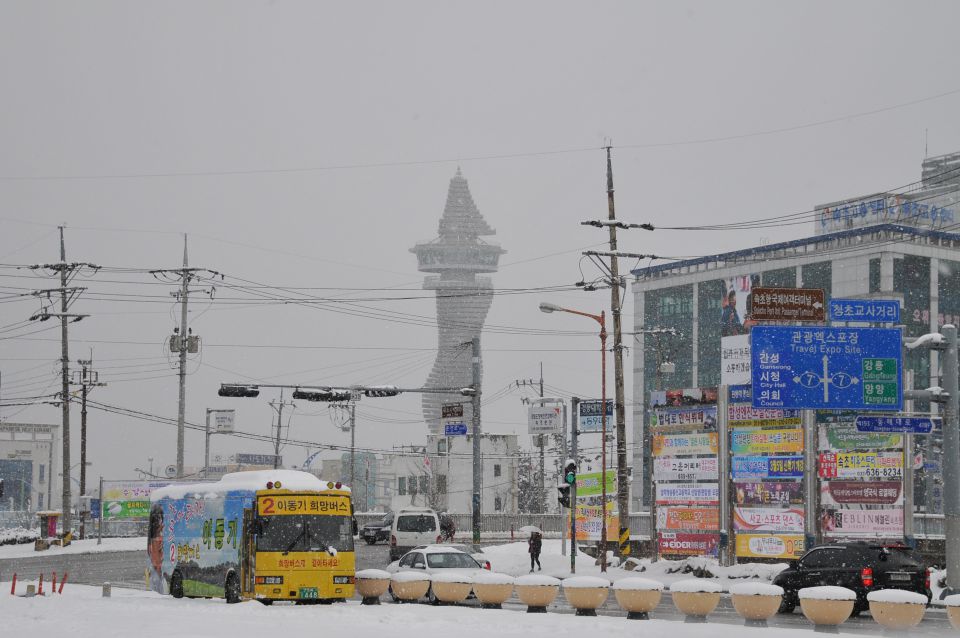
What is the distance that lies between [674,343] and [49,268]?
112 metres

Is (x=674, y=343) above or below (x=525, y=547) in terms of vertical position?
above

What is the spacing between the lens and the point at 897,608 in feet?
78.7

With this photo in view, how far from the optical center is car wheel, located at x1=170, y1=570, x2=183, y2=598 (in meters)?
33.6

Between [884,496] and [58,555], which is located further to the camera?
[58,555]

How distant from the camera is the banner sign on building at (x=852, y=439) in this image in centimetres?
4000

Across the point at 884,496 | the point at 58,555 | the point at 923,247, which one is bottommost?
the point at 58,555

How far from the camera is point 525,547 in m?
60.6

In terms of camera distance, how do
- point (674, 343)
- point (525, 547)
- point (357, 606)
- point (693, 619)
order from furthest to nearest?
point (674, 343) → point (525, 547) → point (357, 606) → point (693, 619)

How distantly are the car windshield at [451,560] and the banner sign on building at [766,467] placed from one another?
1339cm

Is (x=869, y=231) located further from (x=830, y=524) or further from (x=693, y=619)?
(x=693, y=619)

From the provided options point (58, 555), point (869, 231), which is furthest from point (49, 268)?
point (869, 231)

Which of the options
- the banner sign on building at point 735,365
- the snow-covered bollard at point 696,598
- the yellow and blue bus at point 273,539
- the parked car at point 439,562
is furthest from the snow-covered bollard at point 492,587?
the banner sign on building at point 735,365

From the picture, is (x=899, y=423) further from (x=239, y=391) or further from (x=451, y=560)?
(x=239, y=391)

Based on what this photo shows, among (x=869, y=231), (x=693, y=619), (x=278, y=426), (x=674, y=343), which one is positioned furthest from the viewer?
(x=674, y=343)
